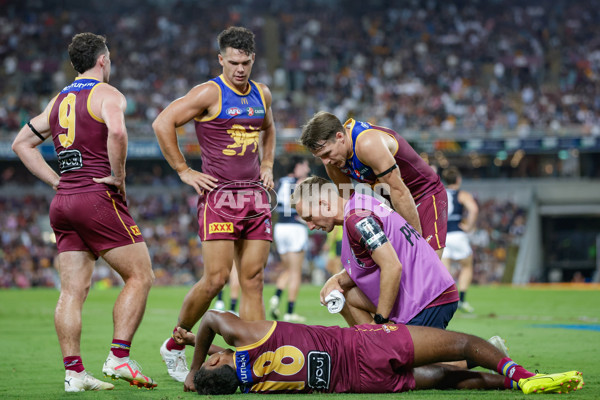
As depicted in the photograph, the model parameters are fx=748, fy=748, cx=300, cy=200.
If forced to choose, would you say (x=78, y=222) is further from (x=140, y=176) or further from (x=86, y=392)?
(x=140, y=176)

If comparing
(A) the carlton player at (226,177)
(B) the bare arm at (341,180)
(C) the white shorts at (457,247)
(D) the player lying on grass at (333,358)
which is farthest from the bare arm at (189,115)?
(C) the white shorts at (457,247)

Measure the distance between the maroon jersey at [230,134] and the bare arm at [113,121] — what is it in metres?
0.89

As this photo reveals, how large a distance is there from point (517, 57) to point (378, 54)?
679 centimetres

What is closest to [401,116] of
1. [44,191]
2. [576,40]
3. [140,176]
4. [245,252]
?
[576,40]

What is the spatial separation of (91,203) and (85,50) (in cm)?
125

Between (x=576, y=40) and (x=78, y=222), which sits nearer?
(x=78, y=222)

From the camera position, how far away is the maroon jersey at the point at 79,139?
5914 mm

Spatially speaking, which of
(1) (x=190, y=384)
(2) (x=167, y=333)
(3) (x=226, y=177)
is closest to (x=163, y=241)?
(2) (x=167, y=333)

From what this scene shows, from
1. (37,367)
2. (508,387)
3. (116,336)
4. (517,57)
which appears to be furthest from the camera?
(517,57)

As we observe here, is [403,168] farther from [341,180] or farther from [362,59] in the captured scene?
[362,59]

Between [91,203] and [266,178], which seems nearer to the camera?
[91,203]

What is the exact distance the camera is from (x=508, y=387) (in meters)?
5.22

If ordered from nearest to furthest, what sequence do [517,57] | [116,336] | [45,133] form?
[116,336] → [45,133] → [517,57]

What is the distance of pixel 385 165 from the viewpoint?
20.2 feet
